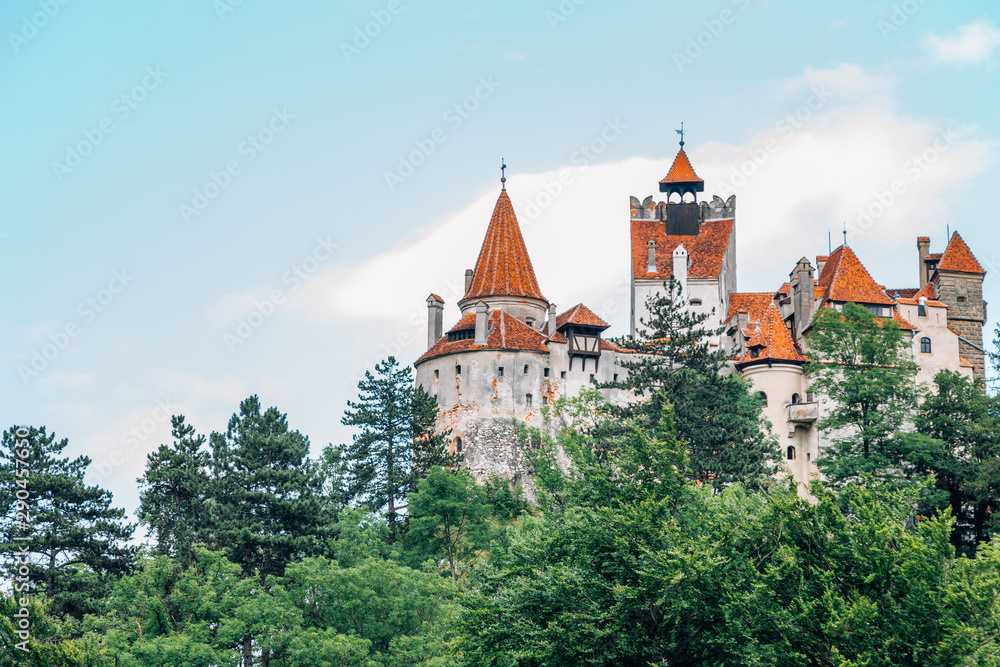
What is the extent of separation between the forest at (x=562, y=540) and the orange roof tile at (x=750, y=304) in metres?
9.23

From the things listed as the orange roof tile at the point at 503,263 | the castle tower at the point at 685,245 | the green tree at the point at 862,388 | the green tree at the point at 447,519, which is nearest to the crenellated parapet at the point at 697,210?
the castle tower at the point at 685,245

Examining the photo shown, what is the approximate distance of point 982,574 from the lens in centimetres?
2638

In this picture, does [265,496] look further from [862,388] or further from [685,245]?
[685,245]

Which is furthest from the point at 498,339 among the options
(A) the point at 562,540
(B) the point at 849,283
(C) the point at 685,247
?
(A) the point at 562,540

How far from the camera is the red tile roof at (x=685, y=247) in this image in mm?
73750

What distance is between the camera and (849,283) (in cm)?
6769

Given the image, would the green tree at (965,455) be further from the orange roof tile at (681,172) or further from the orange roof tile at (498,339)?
the orange roof tile at (681,172)

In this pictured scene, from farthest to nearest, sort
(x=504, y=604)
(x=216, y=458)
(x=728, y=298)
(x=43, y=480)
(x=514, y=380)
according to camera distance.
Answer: (x=728, y=298) → (x=514, y=380) → (x=216, y=458) → (x=43, y=480) → (x=504, y=604)

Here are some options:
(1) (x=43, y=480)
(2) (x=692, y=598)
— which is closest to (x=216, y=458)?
(1) (x=43, y=480)

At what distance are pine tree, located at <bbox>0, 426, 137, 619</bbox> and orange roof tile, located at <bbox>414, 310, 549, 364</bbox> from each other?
23.2 m

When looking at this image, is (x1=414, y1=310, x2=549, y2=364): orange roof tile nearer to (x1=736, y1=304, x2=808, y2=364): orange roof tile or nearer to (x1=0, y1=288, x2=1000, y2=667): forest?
(x1=0, y1=288, x2=1000, y2=667): forest

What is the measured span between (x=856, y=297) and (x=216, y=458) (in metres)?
34.0

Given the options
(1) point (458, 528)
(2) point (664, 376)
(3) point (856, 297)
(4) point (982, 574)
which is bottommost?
(4) point (982, 574)

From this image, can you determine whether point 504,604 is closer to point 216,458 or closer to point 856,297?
point 216,458
